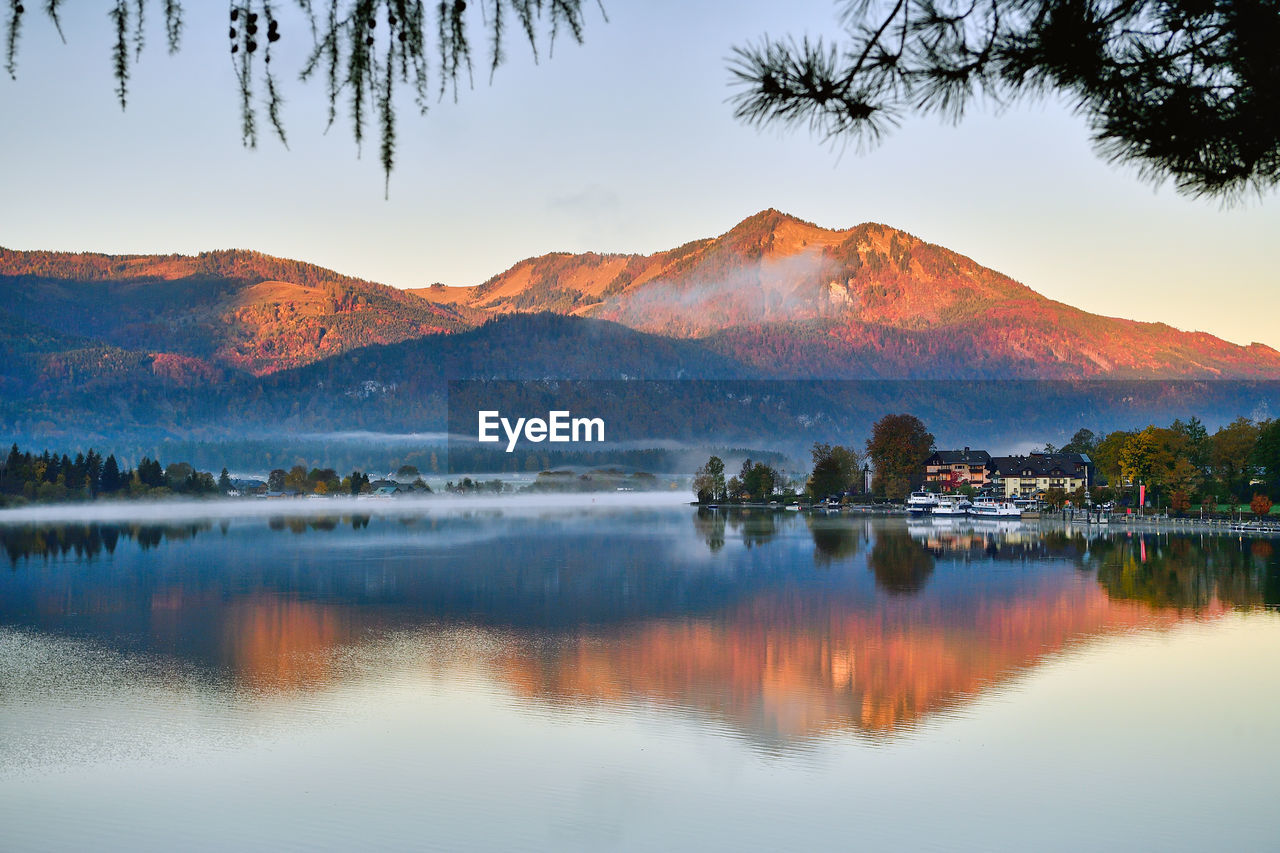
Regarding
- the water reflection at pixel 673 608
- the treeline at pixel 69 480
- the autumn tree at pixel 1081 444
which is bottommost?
the water reflection at pixel 673 608

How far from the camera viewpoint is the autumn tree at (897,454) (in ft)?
412

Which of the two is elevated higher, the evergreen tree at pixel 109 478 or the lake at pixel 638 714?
the evergreen tree at pixel 109 478

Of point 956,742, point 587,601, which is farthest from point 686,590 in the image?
point 956,742

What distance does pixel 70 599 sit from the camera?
34.3 m

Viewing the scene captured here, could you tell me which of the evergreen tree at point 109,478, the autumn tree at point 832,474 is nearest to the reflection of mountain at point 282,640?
the autumn tree at point 832,474

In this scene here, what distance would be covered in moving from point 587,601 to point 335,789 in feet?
66.9

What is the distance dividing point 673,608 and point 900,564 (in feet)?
60.9

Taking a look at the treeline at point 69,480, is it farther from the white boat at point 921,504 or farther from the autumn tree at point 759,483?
the white boat at point 921,504

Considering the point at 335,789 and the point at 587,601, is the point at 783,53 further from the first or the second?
the point at 587,601

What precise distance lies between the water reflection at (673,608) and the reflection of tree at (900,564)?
13 cm

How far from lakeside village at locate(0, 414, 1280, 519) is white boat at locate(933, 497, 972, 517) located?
16 cm

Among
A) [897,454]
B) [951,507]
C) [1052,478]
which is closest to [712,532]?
[951,507]

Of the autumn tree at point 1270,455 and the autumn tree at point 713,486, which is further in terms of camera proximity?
the autumn tree at point 713,486

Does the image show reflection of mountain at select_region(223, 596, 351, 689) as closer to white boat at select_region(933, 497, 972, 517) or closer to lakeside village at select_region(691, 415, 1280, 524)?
lakeside village at select_region(691, 415, 1280, 524)
